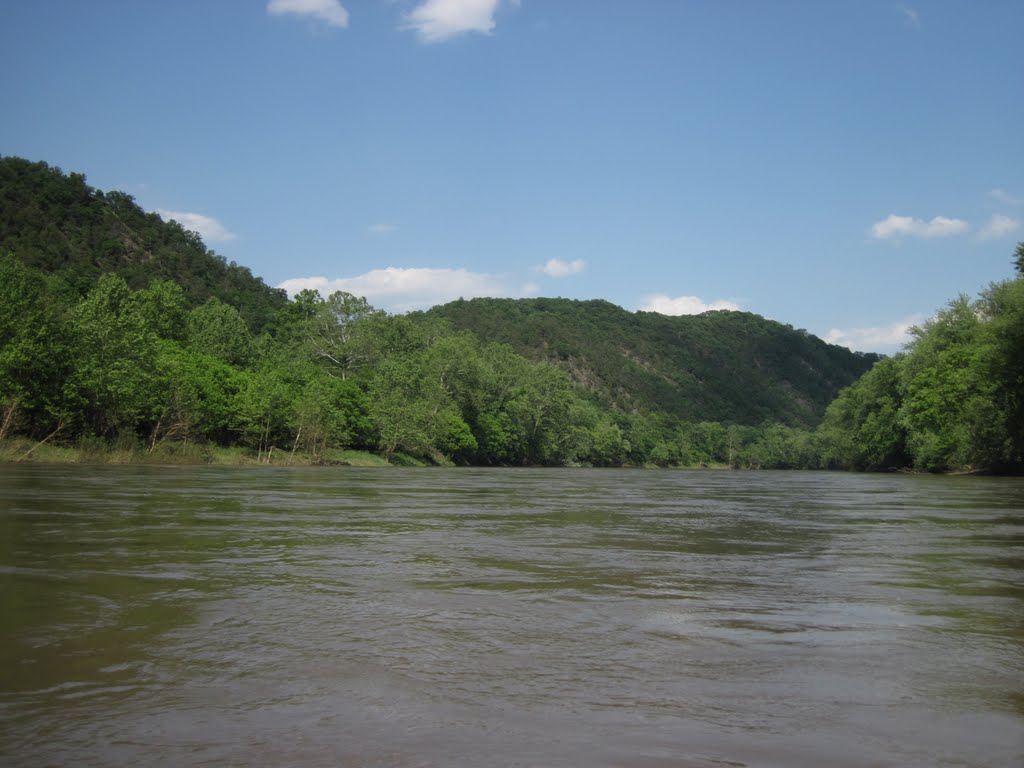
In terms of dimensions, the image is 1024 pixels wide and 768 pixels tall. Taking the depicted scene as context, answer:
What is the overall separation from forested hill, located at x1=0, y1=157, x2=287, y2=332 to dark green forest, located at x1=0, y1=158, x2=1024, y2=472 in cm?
35

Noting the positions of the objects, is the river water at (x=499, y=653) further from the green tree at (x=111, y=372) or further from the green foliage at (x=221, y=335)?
the green foliage at (x=221, y=335)

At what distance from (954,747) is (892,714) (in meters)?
0.53

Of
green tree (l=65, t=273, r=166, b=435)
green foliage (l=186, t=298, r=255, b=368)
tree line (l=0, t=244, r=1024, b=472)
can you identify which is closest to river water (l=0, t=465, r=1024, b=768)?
green tree (l=65, t=273, r=166, b=435)

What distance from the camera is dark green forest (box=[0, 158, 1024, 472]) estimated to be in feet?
167

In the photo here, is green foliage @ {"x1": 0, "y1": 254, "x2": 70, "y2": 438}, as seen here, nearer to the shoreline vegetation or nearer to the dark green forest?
the dark green forest

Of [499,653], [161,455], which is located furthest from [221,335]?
[499,653]

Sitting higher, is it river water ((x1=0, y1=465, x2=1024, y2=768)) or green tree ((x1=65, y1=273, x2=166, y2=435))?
green tree ((x1=65, y1=273, x2=166, y2=435))

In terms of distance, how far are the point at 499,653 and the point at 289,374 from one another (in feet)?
268

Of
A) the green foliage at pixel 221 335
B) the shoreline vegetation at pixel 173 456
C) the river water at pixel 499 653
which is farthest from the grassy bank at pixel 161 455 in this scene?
the river water at pixel 499 653

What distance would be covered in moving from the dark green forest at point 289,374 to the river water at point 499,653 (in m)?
42.6

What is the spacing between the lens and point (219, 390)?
68.1 metres

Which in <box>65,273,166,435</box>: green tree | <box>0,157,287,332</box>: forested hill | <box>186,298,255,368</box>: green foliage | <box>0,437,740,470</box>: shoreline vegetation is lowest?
<box>0,437,740,470</box>: shoreline vegetation

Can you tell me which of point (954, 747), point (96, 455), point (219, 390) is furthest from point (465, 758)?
point (219, 390)

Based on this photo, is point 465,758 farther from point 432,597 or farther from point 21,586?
point 21,586
